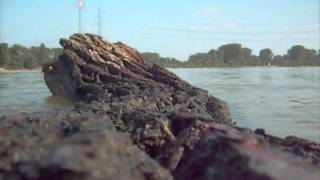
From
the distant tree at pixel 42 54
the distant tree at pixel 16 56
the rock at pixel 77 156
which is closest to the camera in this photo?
the rock at pixel 77 156

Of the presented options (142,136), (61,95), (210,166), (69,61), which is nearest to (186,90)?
(69,61)

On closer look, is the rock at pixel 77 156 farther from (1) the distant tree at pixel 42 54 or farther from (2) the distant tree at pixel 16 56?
(1) the distant tree at pixel 42 54

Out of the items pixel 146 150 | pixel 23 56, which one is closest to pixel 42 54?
pixel 23 56

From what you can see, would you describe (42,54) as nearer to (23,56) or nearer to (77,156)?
(23,56)

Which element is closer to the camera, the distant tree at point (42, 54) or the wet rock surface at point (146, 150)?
the wet rock surface at point (146, 150)

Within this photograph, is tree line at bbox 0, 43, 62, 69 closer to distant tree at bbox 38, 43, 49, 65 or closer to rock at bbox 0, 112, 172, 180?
distant tree at bbox 38, 43, 49, 65

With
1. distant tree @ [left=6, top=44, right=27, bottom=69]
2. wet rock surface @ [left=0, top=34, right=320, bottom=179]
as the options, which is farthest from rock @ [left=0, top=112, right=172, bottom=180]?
distant tree @ [left=6, top=44, right=27, bottom=69]

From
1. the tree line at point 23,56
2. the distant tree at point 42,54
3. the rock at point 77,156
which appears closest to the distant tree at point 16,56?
the tree line at point 23,56

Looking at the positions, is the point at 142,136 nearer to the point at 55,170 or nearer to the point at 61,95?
the point at 55,170
